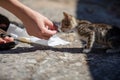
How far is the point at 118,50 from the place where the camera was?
5.48m

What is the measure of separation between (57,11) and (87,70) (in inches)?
158

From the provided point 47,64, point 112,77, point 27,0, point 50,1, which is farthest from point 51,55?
point 50,1

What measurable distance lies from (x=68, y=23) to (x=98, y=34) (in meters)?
0.60

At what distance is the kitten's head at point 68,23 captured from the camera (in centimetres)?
598

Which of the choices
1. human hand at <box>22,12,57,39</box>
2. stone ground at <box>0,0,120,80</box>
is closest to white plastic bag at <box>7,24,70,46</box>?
stone ground at <box>0,0,120,80</box>

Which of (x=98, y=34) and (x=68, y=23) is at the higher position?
(x=68, y=23)

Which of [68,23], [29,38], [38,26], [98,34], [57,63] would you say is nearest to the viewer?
[57,63]

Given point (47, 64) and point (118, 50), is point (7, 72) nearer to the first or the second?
point (47, 64)

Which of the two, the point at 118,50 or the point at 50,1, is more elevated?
the point at 50,1

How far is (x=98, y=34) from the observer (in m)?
5.68

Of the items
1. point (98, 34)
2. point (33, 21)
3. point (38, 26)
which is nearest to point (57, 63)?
point (38, 26)

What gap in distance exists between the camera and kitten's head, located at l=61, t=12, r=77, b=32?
5.98 m

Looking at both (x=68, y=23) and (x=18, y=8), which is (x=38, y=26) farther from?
(x=68, y=23)

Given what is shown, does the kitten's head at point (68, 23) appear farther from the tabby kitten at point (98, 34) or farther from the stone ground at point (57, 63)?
the stone ground at point (57, 63)
